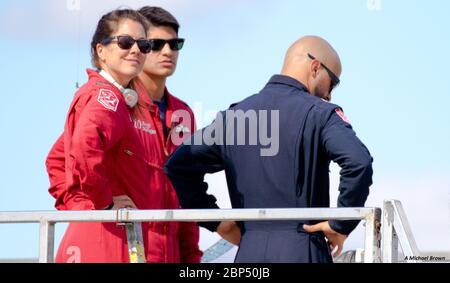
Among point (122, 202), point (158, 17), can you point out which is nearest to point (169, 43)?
point (158, 17)

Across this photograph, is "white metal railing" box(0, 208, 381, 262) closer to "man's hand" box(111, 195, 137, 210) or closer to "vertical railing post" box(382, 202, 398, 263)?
"vertical railing post" box(382, 202, 398, 263)

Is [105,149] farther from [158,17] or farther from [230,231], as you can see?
[158,17]

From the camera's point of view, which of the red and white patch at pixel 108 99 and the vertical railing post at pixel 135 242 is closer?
the vertical railing post at pixel 135 242

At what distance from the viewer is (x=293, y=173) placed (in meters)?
7.09

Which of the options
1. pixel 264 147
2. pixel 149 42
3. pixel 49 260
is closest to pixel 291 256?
pixel 264 147

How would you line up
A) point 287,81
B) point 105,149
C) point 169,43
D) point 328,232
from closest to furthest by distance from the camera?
point 328,232 → point 287,81 → point 105,149 → point 169,43

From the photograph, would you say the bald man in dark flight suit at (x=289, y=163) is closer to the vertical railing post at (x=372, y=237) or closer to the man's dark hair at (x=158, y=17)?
the vertical railing post at (x=372, y=237)

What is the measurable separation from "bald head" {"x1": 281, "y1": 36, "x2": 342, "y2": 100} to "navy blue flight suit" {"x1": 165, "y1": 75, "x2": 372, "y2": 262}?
0.14 m

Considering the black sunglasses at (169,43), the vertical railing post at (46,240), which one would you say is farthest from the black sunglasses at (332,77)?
the vertical railing post at (46,240)

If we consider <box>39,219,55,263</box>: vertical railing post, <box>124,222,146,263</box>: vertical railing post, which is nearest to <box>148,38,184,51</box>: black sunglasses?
<box>124,222,146,263</box>: vertical railing post

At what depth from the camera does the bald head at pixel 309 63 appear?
745cm

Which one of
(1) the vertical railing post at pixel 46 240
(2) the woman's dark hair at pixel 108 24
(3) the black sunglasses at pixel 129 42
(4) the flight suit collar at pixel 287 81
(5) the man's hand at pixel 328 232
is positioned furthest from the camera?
(2) the woman's dark hair at pixel 108 24

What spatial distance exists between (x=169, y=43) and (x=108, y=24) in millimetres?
513
